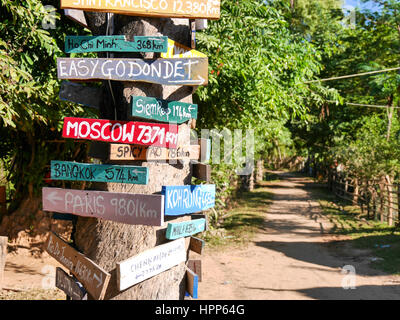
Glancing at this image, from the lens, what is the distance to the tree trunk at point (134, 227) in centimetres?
328

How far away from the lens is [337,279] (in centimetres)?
970

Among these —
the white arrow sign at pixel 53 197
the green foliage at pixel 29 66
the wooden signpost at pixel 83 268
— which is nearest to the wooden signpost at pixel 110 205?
the white arrow sign at pixel 53 197

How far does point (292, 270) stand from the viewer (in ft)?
34.4

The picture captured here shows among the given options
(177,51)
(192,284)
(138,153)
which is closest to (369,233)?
(192,284)

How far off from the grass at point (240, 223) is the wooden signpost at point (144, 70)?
10279mm

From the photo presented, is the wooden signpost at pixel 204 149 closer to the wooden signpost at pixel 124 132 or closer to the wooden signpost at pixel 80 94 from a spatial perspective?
the wooden signpost at pixel 124 132

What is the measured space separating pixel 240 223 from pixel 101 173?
14.3 meters

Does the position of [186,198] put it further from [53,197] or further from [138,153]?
[53,197]

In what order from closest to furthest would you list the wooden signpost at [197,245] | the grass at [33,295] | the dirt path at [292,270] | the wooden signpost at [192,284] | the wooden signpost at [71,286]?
the wooden signpost at [71,286], the wooden signpost at [192,284], the wooden signpost at [197,245], the grass at [33,295], the dirt path at [292,270]

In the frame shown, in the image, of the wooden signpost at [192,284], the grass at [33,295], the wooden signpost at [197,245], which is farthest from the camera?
the grass at [33,295]

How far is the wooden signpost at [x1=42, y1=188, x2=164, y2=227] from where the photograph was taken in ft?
10.2

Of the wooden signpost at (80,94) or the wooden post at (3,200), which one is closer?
the wooden signpost at (80,94)

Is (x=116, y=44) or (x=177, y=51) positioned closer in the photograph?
(x=116, y=44)

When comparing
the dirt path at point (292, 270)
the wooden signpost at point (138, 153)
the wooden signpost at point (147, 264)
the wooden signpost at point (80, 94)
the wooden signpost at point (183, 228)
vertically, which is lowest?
the dirt path at point (292, 270)
